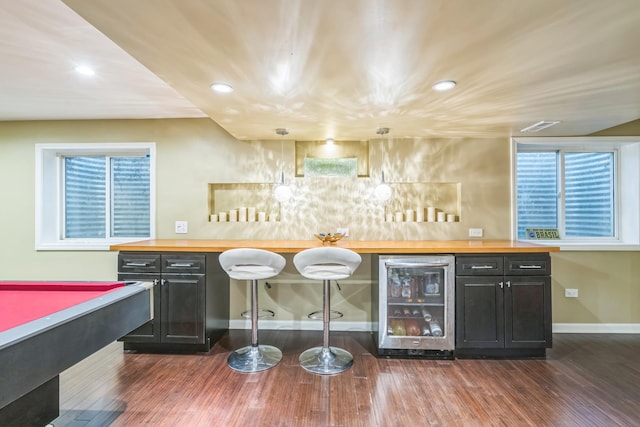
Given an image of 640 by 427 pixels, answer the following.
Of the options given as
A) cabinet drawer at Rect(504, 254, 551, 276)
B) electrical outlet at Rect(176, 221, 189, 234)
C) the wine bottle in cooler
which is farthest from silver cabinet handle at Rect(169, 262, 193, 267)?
cabinet drawer at Rect(504, 254, 551, 276)

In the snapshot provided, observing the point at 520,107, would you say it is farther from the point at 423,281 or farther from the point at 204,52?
the point at 204,52

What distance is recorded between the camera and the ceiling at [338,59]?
1.25 metres

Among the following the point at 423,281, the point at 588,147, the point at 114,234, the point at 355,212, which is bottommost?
the point at 423,281

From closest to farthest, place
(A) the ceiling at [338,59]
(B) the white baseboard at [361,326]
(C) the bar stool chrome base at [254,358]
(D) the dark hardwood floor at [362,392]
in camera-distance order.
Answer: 1. (A) the ceiling at [338,59]
2. (D) the dark hardwood floor at [362,392]
3. (C) the bar stool chrome base at [254,358]
4. (B) the white baseboard at [361,326]

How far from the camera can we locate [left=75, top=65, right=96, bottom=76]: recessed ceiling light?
213cm

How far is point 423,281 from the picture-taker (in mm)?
2699

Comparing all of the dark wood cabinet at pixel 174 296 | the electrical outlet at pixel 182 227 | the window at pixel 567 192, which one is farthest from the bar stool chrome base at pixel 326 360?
the window at pixel 567 192

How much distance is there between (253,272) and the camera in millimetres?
2393

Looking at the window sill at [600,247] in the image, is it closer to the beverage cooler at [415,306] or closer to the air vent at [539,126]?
the air vent at [539,126]

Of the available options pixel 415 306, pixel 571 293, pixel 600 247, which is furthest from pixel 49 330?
pixel 600 247

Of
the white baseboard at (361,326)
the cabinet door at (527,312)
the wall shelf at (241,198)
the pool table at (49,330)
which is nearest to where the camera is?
the pool table at (49,330)

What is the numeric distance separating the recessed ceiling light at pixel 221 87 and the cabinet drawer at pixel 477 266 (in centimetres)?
219

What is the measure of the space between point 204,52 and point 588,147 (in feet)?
12.9

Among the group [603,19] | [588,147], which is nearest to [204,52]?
[603,19]
